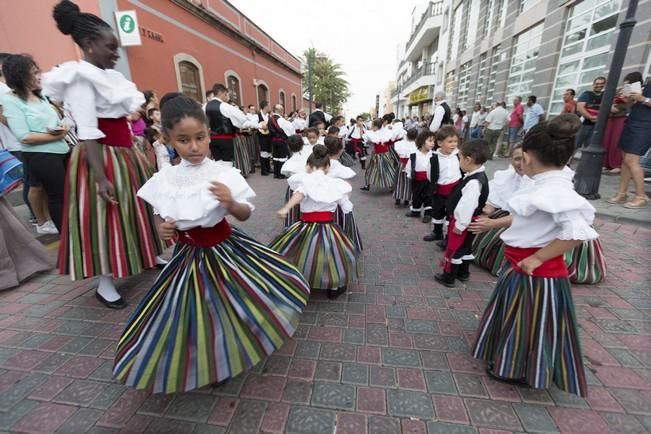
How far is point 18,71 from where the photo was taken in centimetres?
288

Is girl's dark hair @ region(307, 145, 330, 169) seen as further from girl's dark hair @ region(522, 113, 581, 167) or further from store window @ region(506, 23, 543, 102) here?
store window @ region(506, 23, 543, 102)

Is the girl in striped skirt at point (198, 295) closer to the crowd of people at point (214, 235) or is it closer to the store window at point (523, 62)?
the crowd of people at point (214, 235)

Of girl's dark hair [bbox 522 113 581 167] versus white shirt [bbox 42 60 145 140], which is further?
white shirt [bbox 42 60 145 140]

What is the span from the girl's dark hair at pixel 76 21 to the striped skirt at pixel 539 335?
3329 millimetres

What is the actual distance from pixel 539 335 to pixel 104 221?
324cm

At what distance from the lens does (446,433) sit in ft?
5.43

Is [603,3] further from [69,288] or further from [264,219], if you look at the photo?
[69,288]

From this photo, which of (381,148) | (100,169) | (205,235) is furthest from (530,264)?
(381,148)

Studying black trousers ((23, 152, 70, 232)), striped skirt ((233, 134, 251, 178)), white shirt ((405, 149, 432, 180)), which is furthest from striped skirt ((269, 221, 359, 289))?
striped skirt ((233, 134, 251, 178))

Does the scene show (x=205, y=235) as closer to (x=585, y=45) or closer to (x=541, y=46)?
(x=585, y=45)

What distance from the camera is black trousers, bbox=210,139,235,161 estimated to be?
22.1 ft

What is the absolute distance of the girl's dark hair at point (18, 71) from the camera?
2857mm

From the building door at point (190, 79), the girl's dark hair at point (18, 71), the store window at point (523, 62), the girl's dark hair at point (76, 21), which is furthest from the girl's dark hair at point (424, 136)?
the store window at point (523, 62)

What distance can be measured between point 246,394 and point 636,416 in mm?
2265
